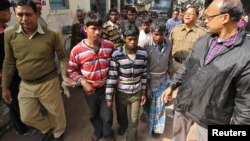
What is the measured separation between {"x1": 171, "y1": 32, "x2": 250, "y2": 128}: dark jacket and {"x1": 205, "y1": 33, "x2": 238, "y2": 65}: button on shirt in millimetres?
31

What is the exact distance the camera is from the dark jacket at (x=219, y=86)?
5.39 feet

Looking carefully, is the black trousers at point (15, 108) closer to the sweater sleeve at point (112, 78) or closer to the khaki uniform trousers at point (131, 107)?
the sweater sleeve at point (112, 78)

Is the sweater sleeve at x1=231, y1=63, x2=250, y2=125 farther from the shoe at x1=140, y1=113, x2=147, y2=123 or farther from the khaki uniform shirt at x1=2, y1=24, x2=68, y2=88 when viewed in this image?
the shoe at x1=140, y1=113, x2=147, y2=123

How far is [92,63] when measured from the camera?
254cm

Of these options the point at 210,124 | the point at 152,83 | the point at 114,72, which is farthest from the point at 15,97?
the point at 210,124

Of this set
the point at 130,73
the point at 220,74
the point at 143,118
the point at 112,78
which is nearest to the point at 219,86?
the point at 220,74

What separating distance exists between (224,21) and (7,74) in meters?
2.41

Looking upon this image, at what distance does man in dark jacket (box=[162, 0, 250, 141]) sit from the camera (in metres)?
1.65

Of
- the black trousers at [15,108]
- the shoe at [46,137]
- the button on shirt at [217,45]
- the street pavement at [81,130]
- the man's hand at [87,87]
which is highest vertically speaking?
the button on shirt at [217,45]

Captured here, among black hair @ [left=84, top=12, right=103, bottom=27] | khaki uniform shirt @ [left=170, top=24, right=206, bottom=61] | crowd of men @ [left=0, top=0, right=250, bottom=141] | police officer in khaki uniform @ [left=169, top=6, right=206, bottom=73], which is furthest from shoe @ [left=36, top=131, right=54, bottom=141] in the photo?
khaki uniform shirt @ [left=170, top=24, right=206, bottom=61]

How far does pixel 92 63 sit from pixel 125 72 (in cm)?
41

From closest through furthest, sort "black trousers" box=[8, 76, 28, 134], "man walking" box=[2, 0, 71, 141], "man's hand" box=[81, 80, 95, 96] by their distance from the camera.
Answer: "man walking" box=[2, 0, 71, 141] → "man's hand" box=[81, 80, 95, 96] → "black trousers" box=[8, 76, 28, 134]

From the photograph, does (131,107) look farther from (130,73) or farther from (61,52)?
(61,52)

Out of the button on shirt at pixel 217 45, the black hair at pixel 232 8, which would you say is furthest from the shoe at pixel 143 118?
the black hair at pixel 232 8
